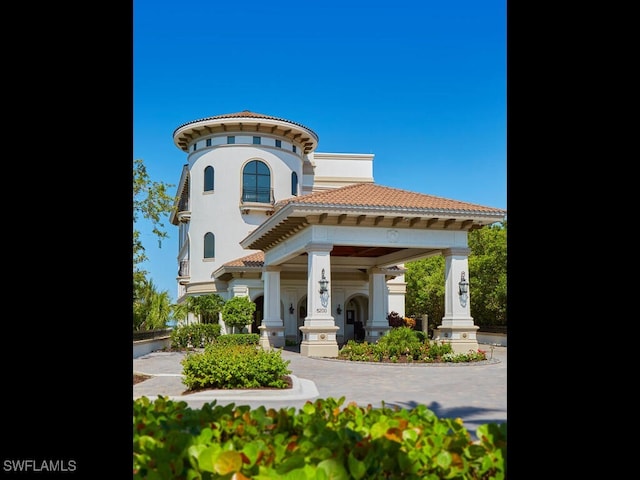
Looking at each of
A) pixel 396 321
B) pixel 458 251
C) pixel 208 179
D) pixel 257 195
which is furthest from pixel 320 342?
pixel 208 179

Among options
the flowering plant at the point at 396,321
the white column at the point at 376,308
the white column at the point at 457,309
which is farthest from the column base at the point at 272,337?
the flowering plant at the point at 396,321

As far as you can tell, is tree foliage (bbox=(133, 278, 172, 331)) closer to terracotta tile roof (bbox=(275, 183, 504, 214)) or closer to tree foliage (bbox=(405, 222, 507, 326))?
terracotta tile roof (bbox=(275, 183, 504, 214))

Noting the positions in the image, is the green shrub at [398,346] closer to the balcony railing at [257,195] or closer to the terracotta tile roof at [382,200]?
the terracotta tile roof at [382,200]

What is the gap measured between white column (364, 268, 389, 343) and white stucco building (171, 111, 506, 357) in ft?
0.18

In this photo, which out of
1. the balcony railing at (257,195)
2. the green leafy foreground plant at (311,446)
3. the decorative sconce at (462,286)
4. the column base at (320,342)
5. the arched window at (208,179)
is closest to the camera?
the green leafy foreground plant at (311,446)

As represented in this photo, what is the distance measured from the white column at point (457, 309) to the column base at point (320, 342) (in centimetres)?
451

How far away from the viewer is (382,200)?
23422mm

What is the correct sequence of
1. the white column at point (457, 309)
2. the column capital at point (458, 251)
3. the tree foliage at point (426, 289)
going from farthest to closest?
1. the tree foliage at point (426, 289)
2. the column capital at point (458, 251)
3. the white column at point (457, 309)

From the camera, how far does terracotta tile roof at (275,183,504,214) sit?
22031 millimetres

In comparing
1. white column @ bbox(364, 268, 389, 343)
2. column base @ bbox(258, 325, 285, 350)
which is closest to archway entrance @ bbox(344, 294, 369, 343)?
white column @ bbox(364, 268, 389, 343)

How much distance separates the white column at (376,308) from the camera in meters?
29.9
